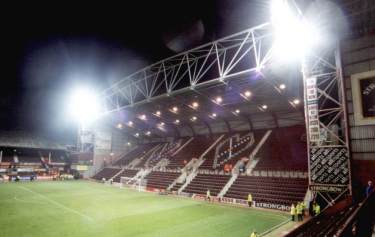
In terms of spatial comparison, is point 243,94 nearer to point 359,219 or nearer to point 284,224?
point 284,224

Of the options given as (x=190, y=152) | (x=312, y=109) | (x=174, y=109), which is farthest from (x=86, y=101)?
(x=312, y=109)

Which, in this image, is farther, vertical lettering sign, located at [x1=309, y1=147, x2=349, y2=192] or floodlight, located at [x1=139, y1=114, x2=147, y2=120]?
floodlight, located at [x1=139, y1=114, x2=147, y2=120]

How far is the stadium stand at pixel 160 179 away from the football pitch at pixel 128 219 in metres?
9.11

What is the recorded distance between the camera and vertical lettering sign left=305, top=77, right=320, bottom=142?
14789 mm

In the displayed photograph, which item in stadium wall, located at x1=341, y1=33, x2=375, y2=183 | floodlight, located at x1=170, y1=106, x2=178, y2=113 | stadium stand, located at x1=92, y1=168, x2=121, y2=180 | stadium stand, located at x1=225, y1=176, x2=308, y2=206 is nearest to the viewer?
stadium wall, located at x1=341, y1=33, x2=375, y2=183

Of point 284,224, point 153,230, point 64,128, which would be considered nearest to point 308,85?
point 284,224

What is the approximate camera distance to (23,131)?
49375mm

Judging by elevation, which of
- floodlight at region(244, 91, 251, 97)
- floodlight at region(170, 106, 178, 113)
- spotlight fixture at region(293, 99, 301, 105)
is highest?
floodlight at region(244, 91, 251, 97)

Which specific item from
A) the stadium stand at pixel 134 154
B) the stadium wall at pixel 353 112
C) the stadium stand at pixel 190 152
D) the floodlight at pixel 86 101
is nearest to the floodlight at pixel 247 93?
the stadium wall at pixel 353 112

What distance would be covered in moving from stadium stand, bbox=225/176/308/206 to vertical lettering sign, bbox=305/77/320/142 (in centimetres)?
718

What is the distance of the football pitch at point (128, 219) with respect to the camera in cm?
1306

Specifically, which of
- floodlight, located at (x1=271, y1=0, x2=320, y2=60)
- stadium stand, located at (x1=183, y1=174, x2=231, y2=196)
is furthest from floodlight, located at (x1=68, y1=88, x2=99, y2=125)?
floodlight, located at (x1=271, y1=0, x2=320, y2=60)

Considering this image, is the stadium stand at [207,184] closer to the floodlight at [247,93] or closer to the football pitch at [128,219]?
the football pitch at [128,219]

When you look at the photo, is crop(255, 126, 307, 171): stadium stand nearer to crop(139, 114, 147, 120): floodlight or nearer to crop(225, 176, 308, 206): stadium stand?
crop(225, 176, 308, 206): stadium stand
